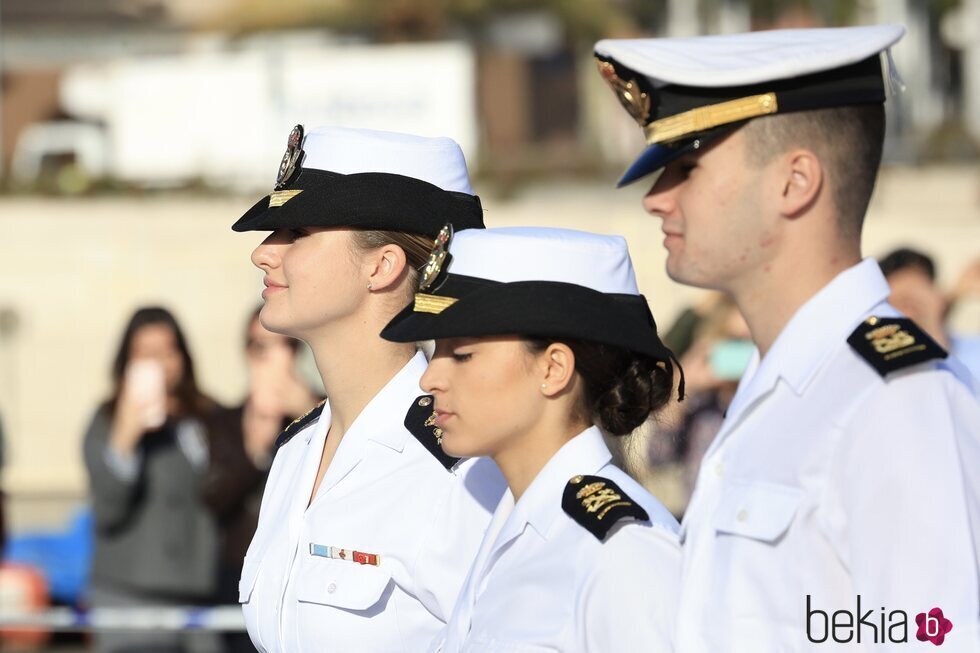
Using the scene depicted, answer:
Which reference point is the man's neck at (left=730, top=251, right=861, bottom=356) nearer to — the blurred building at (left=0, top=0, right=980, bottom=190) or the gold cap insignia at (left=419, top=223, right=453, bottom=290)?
the gold cap insignia at (left=419, top=223, right=453, bottom=290)

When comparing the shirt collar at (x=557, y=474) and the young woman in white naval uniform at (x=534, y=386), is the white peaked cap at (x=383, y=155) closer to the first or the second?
the young woman in white naval uniform at (x=534, y=386)

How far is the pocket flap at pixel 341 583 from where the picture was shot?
299cm

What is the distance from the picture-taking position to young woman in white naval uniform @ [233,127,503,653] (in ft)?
9.90

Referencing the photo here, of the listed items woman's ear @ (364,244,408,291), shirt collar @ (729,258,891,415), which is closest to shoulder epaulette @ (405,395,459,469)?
woman's ear @ (364,244,408,291)

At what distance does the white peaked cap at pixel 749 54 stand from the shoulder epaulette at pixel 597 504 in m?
0.68

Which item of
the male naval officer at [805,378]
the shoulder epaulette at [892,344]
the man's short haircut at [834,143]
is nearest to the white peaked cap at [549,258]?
the male naval officer at [805,378]

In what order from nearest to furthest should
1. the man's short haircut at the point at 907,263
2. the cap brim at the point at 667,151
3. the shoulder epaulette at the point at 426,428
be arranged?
the cap brim at the point at 667,151 → the shoulder epaulette at the point at 426,428 → the man's short haircut at the point at 907,263

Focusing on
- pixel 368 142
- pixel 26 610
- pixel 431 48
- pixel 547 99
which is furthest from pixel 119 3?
pixel 368 142

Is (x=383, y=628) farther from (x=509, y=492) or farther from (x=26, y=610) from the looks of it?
(x=26, y=610)

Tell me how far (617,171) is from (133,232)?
5.29 m

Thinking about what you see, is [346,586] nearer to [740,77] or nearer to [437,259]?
[437,259]

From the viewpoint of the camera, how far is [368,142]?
325cm

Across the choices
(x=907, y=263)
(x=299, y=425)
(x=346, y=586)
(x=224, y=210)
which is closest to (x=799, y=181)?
(x=346, y=586)

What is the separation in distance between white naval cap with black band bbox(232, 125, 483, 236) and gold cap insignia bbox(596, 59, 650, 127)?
775mm
